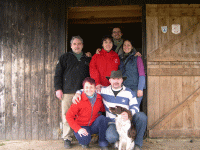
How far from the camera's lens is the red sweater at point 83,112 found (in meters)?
3.00

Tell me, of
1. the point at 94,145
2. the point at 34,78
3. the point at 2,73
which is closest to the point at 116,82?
the point at 94,145

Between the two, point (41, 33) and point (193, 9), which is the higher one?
point (193, 9)

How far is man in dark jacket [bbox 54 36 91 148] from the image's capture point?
11.1 feet

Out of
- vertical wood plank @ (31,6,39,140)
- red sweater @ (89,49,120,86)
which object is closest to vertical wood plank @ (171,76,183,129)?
red sweater @ (89,49,120,86)

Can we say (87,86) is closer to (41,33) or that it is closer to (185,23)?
(41,33)

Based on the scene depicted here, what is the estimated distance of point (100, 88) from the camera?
10.6 feet

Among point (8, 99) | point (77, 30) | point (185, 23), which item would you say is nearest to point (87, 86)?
point (8, 99)

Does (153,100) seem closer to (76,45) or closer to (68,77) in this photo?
(68,77)

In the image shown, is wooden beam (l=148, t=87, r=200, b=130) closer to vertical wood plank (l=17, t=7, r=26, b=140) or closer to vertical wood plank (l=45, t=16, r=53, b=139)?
vertical wood plank (l=45, t=16, r=53, b=139)

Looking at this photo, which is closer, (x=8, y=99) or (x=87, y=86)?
(x=87, y=86)

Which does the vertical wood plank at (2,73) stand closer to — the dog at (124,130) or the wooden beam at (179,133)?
the dog at (124,130)

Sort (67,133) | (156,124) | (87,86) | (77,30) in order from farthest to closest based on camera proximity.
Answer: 1. (77,30)
2. (156,124)
3. (67,133)
4. (87,86)

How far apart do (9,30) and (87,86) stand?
2.22 meters

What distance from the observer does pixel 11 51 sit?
12.5 ft
